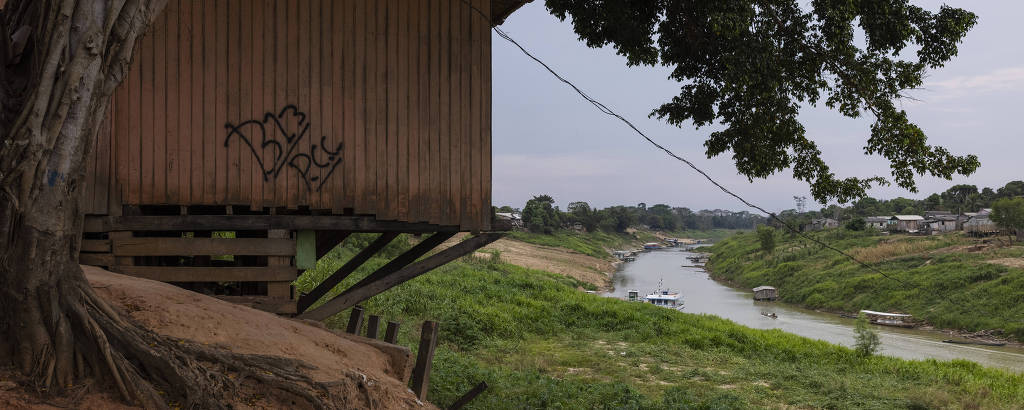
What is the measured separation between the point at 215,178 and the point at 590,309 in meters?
17.1

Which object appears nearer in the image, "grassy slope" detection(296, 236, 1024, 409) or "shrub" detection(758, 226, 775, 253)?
"grassy slope" detection(296, 236, 1024, 409)

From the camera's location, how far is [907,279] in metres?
46.5

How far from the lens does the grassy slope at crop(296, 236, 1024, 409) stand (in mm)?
12031

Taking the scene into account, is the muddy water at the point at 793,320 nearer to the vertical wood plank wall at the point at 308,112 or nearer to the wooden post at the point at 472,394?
the wooden post at the point at 472,394

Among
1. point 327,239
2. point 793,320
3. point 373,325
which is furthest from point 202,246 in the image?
point 793,320

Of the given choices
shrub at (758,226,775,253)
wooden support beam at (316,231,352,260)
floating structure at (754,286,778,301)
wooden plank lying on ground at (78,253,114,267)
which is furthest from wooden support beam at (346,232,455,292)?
shrub at (758,226,775,253)

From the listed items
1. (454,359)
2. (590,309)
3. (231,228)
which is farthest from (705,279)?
(231,228)

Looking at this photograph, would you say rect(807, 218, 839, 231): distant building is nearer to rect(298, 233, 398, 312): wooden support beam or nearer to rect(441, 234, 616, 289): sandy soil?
rect(441, 234, 616, 289): sandy soil

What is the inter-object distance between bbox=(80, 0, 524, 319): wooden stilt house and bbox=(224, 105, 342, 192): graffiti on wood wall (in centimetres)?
1

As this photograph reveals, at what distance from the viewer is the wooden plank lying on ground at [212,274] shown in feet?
23.5

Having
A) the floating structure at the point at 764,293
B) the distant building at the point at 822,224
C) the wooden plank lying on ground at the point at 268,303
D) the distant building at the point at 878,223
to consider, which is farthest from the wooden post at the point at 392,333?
the distant building at the point at 822,224

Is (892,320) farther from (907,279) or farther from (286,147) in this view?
(286,147)

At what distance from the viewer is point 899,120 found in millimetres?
10016

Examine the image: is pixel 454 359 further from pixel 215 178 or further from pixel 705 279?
pixel 705 279
